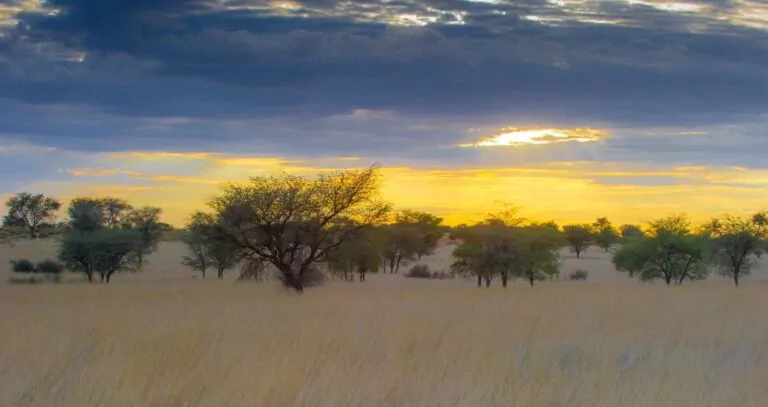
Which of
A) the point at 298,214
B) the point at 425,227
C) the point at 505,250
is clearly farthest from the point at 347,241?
the point at 425,227

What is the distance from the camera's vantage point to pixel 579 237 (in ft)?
366

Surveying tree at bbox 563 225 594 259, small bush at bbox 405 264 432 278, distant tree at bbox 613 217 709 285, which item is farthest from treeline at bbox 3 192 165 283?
tree at bbox 563 225 594 259

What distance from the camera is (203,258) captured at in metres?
62.7

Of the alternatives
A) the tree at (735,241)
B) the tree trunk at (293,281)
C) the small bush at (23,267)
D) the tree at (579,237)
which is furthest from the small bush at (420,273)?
the tree at (579,237)

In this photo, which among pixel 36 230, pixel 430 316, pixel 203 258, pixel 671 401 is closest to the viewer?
pixel 671 401

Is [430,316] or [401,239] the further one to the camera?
[401,239]

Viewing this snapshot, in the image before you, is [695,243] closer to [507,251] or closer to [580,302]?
[507,251]

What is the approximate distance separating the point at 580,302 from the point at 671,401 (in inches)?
568

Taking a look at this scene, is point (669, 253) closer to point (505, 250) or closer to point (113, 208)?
point (505, 250)

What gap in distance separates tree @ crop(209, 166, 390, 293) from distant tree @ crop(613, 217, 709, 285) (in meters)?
21.4

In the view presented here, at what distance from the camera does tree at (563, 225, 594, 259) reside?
11088 centimetres

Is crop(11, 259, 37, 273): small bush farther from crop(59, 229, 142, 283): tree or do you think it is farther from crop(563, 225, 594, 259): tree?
crop(563, 225, 594, 259): tree

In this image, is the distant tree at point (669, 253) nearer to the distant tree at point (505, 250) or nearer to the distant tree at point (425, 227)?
the distant tree at point (505, 250)

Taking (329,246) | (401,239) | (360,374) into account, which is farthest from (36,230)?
(360,374)
